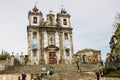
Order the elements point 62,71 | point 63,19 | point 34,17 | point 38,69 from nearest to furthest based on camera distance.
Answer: point 62,71 → point 38,69 → point 34,17 → point 63,19

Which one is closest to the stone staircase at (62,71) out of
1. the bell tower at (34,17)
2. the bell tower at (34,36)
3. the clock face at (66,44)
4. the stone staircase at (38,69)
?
the stone staircase at (38,69)

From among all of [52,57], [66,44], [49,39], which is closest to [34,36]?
[49,39]

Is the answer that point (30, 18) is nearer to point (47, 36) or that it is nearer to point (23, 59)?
point (47, 36)

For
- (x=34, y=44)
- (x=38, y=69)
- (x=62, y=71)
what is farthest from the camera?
(x=34, y=44)

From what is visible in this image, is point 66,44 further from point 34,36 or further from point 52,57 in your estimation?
point 34,36

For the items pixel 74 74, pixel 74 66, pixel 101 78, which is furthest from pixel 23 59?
pixel 101 78

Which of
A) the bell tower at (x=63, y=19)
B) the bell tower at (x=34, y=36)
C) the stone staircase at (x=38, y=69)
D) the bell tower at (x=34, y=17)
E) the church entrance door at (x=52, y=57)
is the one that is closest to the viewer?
the stone staircase at (x=38, y=69)

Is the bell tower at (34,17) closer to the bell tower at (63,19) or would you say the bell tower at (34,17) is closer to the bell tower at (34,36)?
the bell tower at (34,36)

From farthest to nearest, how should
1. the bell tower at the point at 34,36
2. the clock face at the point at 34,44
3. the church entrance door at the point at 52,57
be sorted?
1. the church entrance door at the point at 52,57
2. the clock face at the point at 34,44
3. the bell tower at the point at 34,36

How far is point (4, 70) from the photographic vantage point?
1756 inches

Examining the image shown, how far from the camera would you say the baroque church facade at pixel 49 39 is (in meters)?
54.2

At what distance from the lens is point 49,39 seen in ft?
182

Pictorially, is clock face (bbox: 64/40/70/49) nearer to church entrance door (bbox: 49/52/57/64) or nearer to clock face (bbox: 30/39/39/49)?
church entrance door (bbox: 49/52/57/64)

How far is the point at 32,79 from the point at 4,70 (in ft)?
47.1
